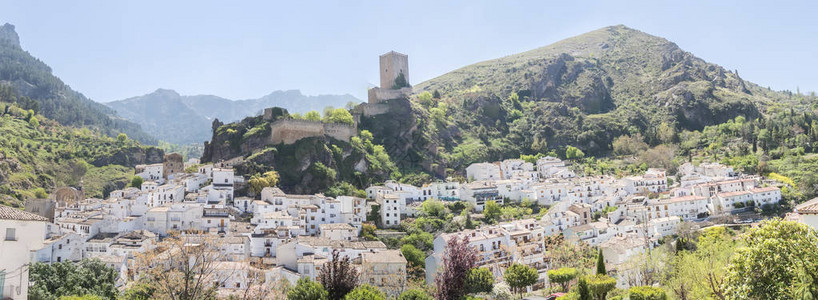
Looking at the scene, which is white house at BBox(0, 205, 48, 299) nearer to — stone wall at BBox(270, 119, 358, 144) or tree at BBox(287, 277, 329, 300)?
tree at BBox(287, 277, 329, 300)

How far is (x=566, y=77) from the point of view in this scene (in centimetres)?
14438

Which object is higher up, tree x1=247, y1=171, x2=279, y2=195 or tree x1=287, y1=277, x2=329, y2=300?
tree x1=247, y1=171, x2=279, y2=195

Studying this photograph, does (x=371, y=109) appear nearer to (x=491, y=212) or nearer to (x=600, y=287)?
(x=491, y=212)

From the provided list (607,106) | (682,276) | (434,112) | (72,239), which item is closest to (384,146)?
(434,112)

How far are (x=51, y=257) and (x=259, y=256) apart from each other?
1507 cm

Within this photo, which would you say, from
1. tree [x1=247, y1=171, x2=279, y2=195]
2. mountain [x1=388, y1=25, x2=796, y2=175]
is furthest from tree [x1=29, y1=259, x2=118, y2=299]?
mountain [x1=388, y1=25, x2=796, y2=175]

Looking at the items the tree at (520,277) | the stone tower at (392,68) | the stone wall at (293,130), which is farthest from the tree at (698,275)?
the stone tower at (392,68)

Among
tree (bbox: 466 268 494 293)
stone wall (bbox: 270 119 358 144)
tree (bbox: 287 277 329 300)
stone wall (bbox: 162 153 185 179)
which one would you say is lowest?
tree (bbox: 466 268 494 293)

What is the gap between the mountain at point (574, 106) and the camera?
338 ft

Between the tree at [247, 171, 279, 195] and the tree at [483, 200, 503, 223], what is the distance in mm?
23809

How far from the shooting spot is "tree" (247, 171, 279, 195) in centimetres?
6206

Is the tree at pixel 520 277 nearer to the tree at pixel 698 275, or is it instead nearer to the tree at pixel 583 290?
the tree at pixel 698 275

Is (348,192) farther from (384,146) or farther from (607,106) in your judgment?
(607,106)

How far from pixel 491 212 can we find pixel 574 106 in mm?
72599
